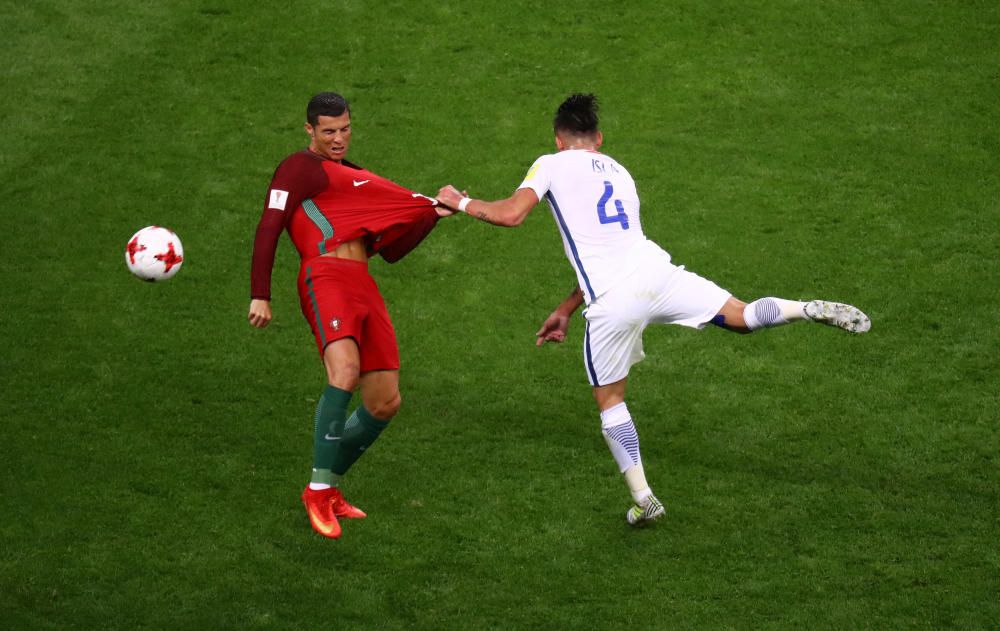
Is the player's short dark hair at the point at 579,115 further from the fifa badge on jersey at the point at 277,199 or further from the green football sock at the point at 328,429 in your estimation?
the green football sock at the point at 328,429

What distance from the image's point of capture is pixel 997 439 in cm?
952

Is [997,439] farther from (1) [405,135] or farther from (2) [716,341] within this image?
(1) [405,135]

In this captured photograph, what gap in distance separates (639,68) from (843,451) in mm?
6220

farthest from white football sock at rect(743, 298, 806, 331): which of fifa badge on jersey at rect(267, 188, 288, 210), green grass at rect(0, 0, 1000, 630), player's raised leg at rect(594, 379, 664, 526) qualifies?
fifa badge on jersey at rect(267, 188, 288, 210)

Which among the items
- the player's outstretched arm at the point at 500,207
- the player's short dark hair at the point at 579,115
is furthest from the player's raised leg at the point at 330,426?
the player's short dark hair at the point at 579,115

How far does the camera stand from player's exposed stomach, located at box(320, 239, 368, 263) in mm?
8031

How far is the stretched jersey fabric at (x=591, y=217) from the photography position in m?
8.28

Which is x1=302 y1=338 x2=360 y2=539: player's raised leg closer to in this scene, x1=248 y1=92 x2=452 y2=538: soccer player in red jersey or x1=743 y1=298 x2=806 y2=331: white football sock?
x1=248 y1=92 x2=452 y2=538: soccer player in red jersey

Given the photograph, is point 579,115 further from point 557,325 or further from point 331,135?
point 331,135

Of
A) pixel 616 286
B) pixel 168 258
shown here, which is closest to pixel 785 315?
pixel 616 286

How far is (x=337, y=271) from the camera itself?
26.1 ft

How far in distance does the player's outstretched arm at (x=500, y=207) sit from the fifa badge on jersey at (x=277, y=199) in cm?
100

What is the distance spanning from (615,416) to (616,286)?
84 centimetres

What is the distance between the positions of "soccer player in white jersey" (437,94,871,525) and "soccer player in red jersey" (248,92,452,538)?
48 centimetres
